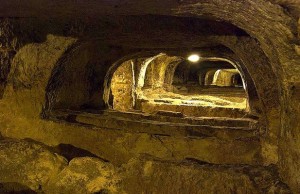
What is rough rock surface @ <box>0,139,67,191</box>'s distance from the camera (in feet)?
10.9

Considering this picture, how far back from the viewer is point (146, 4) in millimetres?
2580

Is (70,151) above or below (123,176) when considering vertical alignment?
below

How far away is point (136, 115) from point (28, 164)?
2698 millimetres

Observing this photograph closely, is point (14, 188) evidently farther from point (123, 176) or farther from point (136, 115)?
point (136, 115)

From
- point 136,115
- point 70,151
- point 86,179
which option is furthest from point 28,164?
point 136,115

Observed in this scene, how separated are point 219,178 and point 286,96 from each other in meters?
0.95

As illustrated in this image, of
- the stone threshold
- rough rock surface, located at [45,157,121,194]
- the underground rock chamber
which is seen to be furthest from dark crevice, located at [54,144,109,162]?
rough rock surface, located at [45,157,121,194]

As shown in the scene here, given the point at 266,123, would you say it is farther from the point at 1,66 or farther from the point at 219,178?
the point at 1,66

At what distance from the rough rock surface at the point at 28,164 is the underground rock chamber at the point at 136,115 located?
0.01m

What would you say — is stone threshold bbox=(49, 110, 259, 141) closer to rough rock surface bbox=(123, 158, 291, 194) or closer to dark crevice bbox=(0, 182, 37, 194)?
rough rock surface bbox=(123, 158, 291, 194)

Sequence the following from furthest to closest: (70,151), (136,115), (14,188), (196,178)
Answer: (136,115) → (70,151) → (14,188) → (196,178)

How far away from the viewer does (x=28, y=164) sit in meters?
3.45

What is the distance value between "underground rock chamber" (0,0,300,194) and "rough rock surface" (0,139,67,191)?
0.01 m

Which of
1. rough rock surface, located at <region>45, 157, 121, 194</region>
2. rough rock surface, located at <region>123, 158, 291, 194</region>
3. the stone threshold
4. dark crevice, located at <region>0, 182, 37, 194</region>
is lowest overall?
dark crevice, located at <region>0, 182, 37, 194</region>
